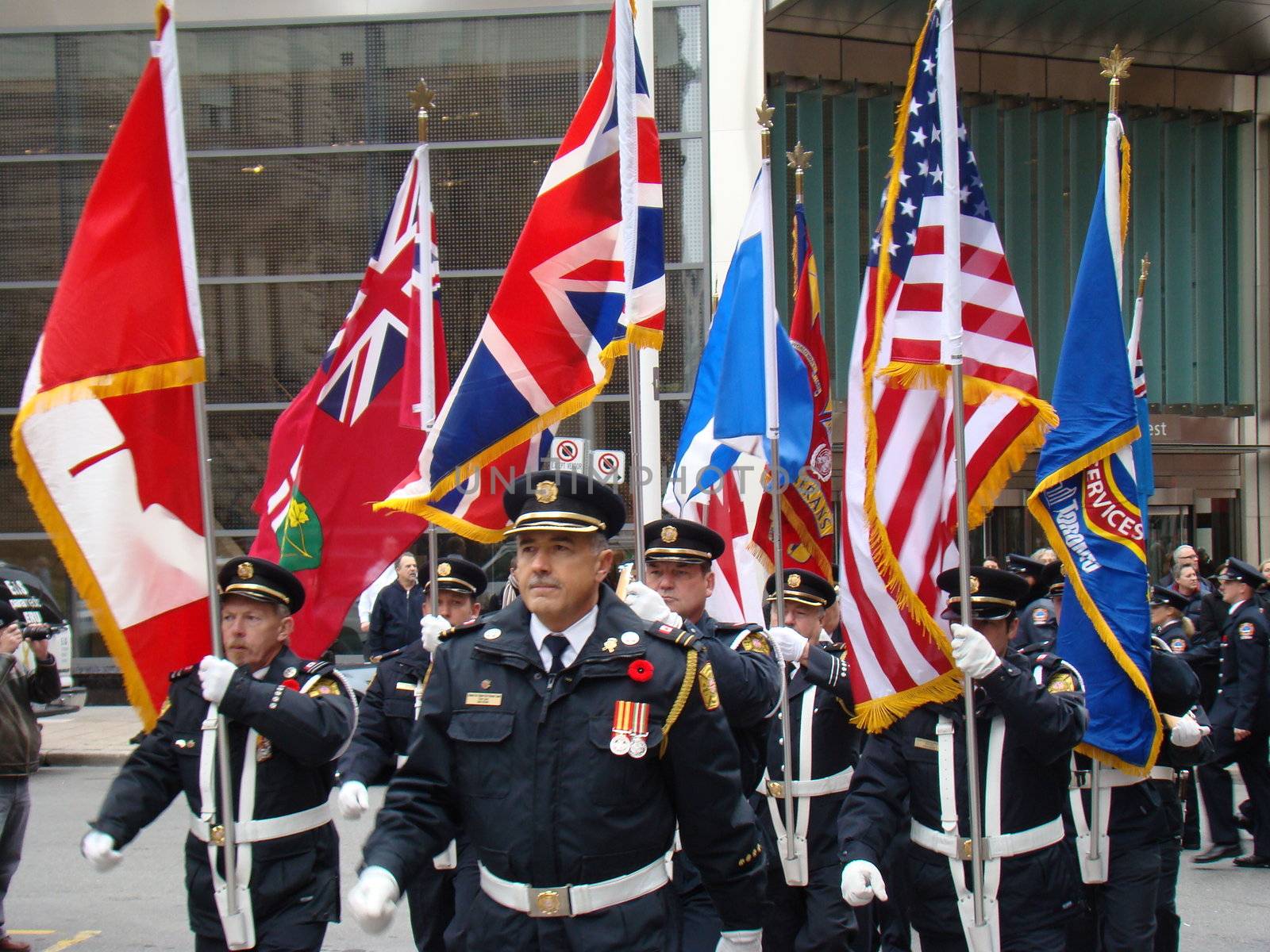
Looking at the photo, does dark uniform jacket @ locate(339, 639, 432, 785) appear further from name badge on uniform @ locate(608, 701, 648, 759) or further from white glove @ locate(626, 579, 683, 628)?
name badge on uniform @ locate(608, 701, 648, 759)

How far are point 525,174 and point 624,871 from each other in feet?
48.1

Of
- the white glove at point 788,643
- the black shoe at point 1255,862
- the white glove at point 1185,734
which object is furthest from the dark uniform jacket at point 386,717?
the black shoe at point 1255,862

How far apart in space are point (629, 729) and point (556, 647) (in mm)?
301

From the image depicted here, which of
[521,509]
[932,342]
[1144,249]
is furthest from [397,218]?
[1144,249]

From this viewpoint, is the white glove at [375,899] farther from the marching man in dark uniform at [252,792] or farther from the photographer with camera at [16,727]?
the photographer with camera at [16,727]

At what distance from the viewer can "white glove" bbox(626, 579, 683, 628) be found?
475cm

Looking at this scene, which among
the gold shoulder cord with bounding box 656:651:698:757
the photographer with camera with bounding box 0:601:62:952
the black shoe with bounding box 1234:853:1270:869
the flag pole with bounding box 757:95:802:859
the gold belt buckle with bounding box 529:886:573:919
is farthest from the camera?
the black shoe with bounding box 1234:853:1270:869

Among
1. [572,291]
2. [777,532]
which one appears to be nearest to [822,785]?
[777,532]

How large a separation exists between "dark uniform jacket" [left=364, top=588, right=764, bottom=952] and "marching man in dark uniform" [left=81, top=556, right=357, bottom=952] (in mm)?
1375

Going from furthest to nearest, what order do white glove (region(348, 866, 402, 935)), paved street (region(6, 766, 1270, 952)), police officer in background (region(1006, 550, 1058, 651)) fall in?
police officer in background (region(1006, 550, 1058, 651)) < paved street (region(6, 766, 1270, 952)) < white glove (region(348, 866, 402, 935))

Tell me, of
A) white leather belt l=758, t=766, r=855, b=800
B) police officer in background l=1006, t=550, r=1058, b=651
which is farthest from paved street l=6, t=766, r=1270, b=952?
white leather belt l=758, t=766, r=855, b=800

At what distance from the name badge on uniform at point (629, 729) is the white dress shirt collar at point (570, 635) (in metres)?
0.19

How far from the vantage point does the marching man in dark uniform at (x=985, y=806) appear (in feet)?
15.1

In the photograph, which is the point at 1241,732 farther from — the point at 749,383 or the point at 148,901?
the point at 148,901
